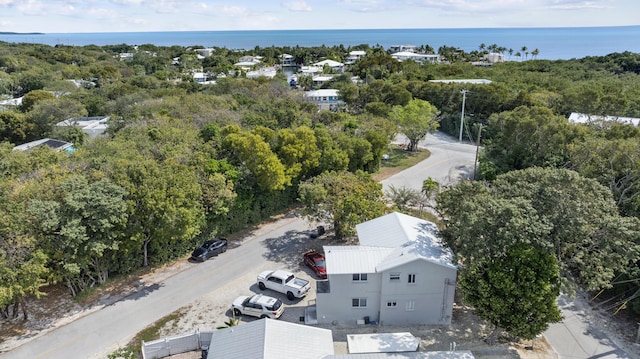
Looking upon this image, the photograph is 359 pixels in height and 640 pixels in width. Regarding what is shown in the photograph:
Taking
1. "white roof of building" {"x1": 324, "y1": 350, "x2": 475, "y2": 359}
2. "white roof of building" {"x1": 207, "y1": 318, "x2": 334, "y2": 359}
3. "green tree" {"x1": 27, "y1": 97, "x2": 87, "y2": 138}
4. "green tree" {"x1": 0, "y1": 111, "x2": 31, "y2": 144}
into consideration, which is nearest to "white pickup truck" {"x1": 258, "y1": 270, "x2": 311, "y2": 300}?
"white roof of building" {"x1": 207, "y1": 318, "x2": 334, "y2": 359}

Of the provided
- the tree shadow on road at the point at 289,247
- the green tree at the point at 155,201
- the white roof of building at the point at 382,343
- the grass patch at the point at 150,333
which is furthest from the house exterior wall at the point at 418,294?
the green tree at the point at 155,201

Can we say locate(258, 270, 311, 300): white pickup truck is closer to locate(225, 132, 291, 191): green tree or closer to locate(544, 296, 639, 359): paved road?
locate(225, 132, 291, 191): green tree

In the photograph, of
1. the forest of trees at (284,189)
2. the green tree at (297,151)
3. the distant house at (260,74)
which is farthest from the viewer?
the distant house at (260,74)

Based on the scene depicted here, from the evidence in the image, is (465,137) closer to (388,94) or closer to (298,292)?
(388,94)

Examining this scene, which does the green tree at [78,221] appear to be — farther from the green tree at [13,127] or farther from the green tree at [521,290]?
the green tree at [13,127]

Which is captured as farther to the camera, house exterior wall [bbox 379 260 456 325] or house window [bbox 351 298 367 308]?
house window [bbox 351 298 367 308]

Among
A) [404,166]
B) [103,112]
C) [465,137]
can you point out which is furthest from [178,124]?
[465,137]
